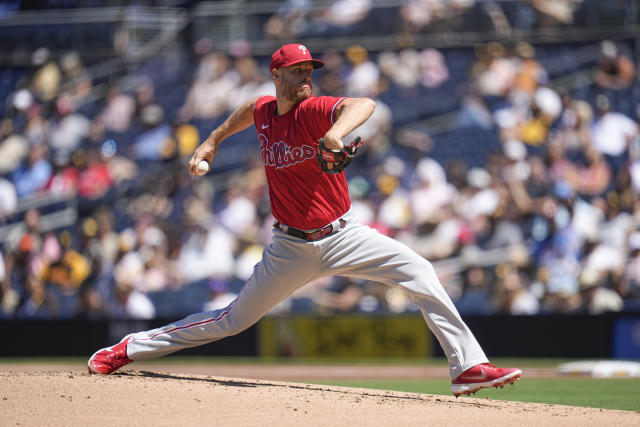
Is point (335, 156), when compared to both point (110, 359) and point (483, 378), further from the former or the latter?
point (110, 359)

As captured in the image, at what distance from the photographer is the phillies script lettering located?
519 cm

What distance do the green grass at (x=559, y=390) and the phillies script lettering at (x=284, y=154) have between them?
104 inches

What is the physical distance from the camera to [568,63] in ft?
44.2

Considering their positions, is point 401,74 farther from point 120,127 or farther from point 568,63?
point 120,127

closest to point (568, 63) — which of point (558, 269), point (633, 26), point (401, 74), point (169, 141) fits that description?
point (633, 26)

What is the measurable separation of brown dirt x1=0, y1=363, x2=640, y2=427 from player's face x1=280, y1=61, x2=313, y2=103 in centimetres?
171

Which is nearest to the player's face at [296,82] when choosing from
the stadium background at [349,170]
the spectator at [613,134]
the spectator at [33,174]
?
the stadium background at [349,170]

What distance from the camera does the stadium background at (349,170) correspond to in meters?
11.4

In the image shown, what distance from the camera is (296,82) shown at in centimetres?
526

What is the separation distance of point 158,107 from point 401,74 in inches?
151

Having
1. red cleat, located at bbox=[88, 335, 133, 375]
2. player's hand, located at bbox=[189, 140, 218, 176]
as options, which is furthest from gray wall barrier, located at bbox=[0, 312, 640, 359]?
player's hand, located at bbox=[189, 140, 218, 176]

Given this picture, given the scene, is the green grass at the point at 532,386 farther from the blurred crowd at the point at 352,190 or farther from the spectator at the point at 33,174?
the spectator at the point at 33,174

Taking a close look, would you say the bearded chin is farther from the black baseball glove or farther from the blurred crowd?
the blurred crowd

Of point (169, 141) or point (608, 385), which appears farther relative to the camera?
point (169, 141)
